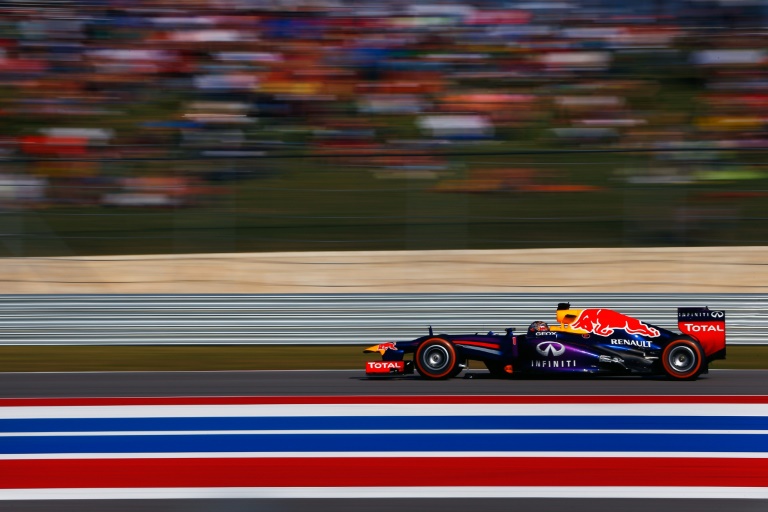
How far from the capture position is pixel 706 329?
24.5 feet

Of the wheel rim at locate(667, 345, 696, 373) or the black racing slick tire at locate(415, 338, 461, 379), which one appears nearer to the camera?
the wheel rim at locate(667, 345, 696, 373)

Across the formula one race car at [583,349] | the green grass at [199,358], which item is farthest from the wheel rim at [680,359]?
the green grass at [199,358]

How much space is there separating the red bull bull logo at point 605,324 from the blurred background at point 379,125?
2.70 metres

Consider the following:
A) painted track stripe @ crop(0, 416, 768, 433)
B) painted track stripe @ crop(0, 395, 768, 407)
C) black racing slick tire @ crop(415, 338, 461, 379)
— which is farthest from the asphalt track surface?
painted track stripe @ crop(0, 416, 768, 433)

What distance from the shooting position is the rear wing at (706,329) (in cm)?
746

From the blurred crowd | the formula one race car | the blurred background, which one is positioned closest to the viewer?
the formula one race car

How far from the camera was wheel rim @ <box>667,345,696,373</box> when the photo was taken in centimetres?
741

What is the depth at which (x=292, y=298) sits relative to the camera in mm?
9812

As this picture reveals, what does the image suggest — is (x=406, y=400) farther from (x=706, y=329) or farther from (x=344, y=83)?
(x=344, y=83)

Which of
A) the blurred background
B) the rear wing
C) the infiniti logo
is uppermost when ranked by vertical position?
the blurred background
